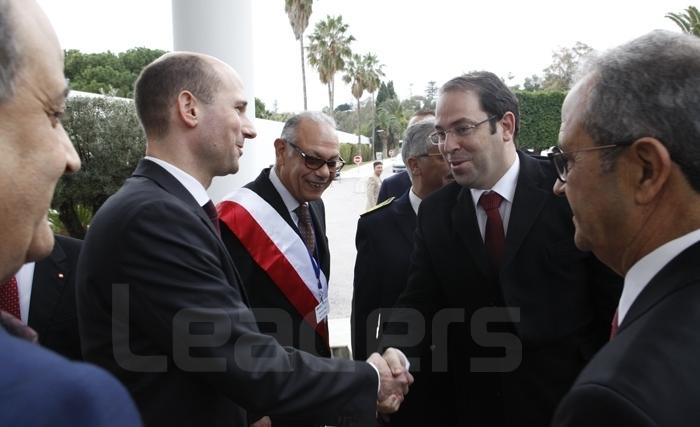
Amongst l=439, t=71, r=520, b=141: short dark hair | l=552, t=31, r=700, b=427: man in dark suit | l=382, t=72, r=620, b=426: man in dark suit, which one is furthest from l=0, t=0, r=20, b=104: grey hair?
l=439, t=71, r=520, b=141: short dark hair

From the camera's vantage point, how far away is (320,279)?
3.28m

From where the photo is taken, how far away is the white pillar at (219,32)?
21.3 feet

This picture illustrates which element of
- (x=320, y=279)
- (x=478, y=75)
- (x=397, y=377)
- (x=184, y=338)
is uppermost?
(x=478, y=75)

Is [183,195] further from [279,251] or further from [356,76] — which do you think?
[356,76]

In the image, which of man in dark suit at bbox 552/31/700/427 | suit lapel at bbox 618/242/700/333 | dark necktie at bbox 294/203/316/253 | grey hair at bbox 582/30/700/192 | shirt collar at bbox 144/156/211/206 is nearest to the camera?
man in dark suit at bbox 552/31/700/427

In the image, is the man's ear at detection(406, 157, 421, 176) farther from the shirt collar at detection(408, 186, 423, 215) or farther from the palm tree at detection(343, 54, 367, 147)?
the palm tree at detection(343, 54, 367, 147)

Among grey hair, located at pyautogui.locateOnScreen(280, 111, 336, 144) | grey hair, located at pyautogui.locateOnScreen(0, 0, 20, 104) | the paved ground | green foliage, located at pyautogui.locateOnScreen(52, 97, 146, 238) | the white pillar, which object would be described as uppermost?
the white pillar

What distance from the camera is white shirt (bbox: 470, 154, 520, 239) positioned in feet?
8.92

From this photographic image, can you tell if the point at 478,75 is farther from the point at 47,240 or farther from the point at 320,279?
the point at 47,240

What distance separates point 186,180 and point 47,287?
2.98 feet

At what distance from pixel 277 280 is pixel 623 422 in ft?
7.54

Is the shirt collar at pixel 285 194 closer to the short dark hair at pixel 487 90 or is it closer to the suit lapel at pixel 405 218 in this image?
the suit lapel at pixel 405 218

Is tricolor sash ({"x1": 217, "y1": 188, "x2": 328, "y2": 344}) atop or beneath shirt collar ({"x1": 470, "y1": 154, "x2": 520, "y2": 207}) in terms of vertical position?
beneath

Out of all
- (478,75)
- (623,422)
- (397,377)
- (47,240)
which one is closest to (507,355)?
(397,377)
